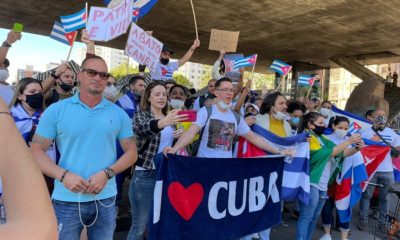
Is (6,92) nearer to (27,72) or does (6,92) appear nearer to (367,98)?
(27,72)

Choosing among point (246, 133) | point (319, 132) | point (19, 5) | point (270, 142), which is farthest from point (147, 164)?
point (19, 5)

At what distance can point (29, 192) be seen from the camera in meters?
0.75

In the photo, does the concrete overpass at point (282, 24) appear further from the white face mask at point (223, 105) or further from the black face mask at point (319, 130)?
the white face mask at point (223, 105)

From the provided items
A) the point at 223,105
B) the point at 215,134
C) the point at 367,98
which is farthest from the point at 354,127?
the point at 367,98

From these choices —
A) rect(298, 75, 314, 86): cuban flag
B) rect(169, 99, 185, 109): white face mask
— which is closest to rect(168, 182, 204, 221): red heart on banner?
rect(169, 99, 185, 109): white face mask

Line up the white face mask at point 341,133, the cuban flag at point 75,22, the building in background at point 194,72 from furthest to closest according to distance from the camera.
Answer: the building in background at point 194,72
the cuban flag at point 75,22
the white face mask at point 341,133

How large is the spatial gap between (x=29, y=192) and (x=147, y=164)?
117 inches

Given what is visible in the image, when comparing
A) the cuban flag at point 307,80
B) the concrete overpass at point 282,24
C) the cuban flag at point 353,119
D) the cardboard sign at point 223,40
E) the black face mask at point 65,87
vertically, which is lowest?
the cuban flag at point 353,119

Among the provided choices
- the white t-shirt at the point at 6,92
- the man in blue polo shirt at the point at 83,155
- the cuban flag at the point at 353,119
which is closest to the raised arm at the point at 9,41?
the white t-shirt at the point at 6,92

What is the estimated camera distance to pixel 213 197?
3.94m

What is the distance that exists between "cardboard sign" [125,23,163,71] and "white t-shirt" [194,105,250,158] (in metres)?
1.74

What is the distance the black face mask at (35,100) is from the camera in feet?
13.0

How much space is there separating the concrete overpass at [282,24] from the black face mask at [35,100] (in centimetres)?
1083

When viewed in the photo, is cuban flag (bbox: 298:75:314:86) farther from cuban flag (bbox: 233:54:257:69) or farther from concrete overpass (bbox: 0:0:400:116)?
concrete overpass (bbox: 0:0:400:116)
